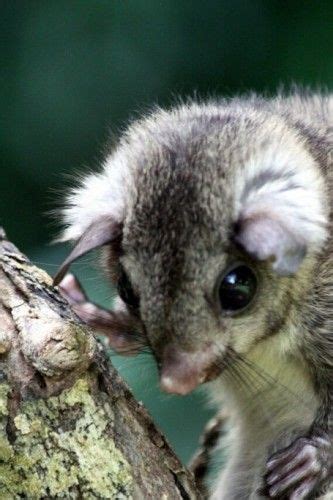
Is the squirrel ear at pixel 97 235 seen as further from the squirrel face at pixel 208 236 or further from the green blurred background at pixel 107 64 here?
the green blurred background at pixel 107 64

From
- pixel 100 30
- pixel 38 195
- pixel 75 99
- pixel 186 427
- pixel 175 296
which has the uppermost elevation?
pixel 100 30

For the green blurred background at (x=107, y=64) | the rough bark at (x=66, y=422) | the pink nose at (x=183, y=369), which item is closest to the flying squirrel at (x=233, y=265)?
the pink nose at (x=183, y=369)

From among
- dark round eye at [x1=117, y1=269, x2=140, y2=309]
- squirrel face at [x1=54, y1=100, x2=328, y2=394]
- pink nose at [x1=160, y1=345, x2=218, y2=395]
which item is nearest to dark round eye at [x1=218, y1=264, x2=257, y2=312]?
squirrel face at [x1=54, y1=100, x2=328, y2=394]

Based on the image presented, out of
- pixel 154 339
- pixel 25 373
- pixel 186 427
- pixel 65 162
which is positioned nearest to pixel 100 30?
pixel 65 162

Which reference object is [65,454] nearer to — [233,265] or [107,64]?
[233,265]

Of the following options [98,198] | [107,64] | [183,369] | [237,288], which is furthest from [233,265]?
[107,64]

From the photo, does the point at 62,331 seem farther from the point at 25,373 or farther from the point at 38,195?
the point at 38,195

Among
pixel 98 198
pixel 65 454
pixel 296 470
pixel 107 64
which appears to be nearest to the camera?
pixel 65 454
